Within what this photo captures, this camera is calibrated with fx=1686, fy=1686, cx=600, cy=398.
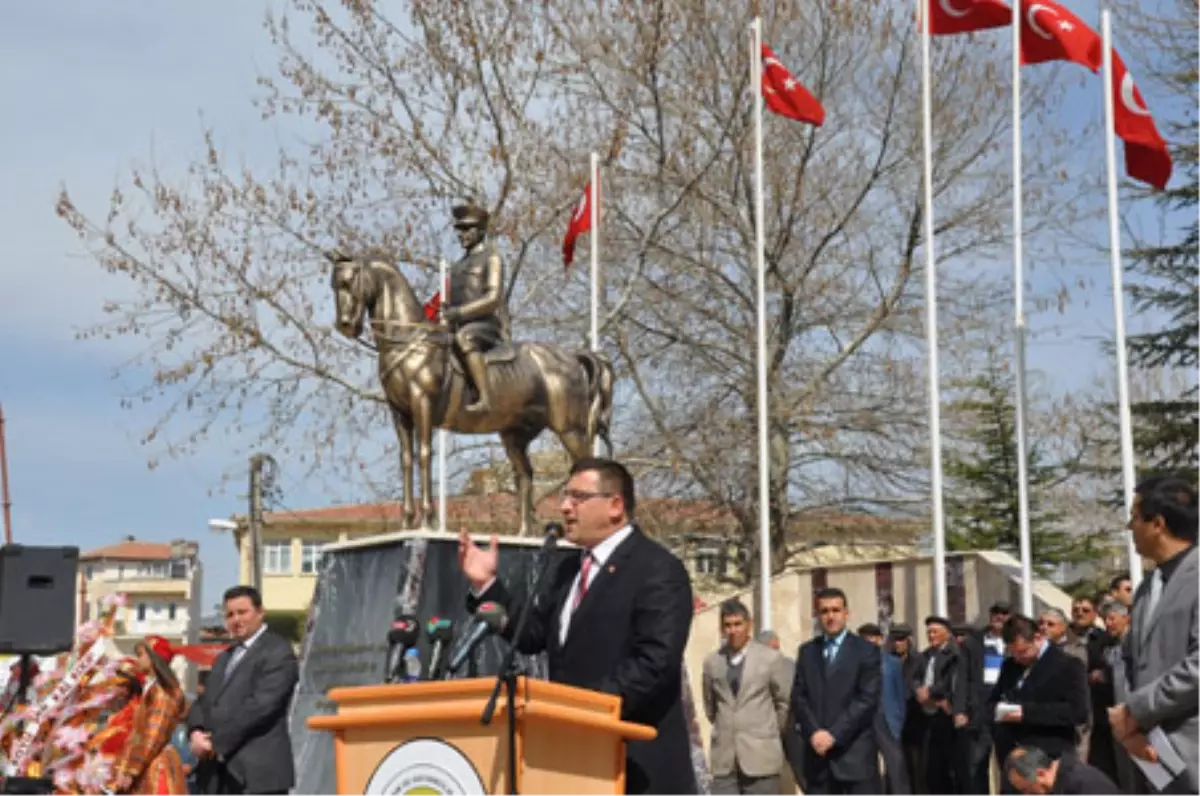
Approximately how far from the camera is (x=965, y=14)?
1984cm

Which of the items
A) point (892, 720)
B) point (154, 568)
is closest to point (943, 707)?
point (892, 720)

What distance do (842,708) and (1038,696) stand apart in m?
1.35

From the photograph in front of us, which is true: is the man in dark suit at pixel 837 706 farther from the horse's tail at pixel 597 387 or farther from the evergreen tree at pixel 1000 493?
the evergreen tree at pixel 1000 493

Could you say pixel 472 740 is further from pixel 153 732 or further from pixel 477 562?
pixel 153 732

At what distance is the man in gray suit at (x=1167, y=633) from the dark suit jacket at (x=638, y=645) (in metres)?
1.65

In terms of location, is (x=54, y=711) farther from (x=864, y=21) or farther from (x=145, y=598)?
(x=145, y=598)

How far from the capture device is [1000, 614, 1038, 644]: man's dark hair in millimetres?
10938

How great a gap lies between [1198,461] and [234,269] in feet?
52.8

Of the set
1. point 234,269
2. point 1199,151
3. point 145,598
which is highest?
point 1199,151

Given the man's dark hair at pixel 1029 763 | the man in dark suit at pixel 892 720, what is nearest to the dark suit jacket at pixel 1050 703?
the man's dark hair at pixel 1029 763

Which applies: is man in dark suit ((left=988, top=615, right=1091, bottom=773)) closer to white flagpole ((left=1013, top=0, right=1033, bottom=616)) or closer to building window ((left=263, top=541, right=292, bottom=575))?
white flagpole ((left=1013, top=0, right=1033, bottom=616))

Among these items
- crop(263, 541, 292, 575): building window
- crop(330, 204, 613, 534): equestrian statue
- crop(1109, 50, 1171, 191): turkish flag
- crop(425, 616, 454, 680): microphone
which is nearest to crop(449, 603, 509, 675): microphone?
crop(425, 616, 454, 680): microphone

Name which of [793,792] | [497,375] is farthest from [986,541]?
[497,375]

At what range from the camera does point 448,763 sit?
5066 millimetres
